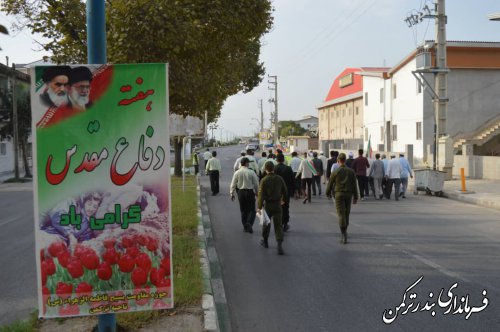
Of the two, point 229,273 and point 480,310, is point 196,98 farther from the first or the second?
point 480,310

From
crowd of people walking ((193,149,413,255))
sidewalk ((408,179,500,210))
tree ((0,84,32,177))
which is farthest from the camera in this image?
tree ((0,84,32,177))

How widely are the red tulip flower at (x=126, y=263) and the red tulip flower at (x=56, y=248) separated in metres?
0.47

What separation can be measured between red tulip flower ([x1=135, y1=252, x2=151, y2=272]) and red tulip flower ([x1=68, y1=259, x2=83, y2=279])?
1.53ft

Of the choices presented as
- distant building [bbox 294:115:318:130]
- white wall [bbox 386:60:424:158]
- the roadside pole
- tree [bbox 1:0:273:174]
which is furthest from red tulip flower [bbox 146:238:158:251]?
distant building [bbox 294:115:318:130]

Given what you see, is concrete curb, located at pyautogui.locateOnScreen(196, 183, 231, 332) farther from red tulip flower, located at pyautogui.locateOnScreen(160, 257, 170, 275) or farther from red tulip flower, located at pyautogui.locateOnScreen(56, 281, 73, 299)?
red tulip flower, located at pyautogui.locateOnScreen(56, 281, 73, 299)

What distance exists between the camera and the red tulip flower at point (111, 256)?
4.66 m

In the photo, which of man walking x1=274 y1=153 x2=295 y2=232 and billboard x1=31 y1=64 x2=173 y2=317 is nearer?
billboard x1=31 y1=64 x2=173 y2=317

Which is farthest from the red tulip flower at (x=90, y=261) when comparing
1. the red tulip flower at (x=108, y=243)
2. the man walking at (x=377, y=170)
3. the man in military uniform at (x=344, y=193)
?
the man walking at (x=377, y=170)

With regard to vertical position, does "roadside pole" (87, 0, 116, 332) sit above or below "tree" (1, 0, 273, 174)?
below

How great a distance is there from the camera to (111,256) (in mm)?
4676

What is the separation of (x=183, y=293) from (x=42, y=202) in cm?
262

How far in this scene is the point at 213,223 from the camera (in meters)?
14.0

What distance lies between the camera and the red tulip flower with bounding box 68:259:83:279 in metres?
4.62

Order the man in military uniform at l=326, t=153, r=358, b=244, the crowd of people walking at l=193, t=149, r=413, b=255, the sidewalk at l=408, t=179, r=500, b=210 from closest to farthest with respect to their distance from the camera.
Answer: the crowd of people walking at l=193, t=149, r=413, b=255
the man in military uniform at l=326, t=153, r=358, b=244
the sidewalk at l=408, t=179, r=500, b=210
